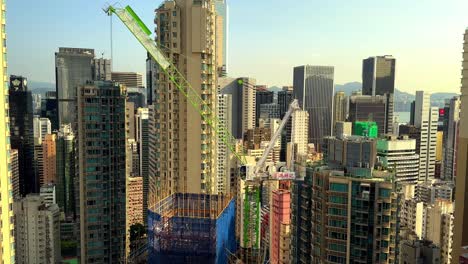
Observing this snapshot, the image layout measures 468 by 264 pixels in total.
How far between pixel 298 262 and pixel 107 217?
21.8 ft

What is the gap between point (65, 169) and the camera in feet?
85.7

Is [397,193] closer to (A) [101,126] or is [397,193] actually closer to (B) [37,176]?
(A) [101,126]

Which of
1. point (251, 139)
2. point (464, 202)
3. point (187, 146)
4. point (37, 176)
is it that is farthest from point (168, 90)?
point (251, 139)

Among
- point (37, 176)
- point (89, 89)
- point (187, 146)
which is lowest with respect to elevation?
point (37, 176)

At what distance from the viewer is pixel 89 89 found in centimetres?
1403

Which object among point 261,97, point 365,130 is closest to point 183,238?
point 365,130

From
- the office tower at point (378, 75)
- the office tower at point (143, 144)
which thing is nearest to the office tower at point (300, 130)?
the office tower at point (378, 75)

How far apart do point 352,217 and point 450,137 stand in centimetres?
2631

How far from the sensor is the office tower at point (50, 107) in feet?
114

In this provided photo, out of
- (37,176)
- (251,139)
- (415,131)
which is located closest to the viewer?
(37,176)

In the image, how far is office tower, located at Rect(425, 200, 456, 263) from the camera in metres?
16.0

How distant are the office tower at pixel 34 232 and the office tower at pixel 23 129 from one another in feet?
27.7

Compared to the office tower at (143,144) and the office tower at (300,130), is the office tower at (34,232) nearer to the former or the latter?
the office tower at (143,144)

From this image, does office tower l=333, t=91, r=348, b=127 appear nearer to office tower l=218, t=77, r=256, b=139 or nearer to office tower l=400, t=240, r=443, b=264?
office tower l=218, t=77, r=256, b=139
